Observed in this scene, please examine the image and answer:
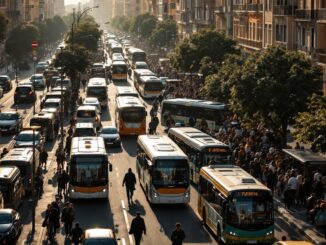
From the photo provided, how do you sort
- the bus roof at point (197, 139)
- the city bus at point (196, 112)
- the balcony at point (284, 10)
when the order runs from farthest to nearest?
the balcony at point (284, 10) → the city bus at point (196, 112) → the bus roof at point (197, 139)

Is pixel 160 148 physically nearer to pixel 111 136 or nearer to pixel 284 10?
pixel 111 136

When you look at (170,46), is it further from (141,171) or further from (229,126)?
(141,171)

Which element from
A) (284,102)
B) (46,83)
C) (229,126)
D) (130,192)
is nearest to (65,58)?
(46,83)

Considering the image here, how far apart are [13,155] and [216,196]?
13279 millimetres

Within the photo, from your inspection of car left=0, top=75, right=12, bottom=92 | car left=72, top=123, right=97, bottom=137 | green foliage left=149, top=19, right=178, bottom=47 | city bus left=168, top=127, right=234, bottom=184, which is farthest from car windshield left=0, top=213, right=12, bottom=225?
green foliage left=149, top=19, right=178, bottom=47

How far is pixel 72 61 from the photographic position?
8719 centimetres

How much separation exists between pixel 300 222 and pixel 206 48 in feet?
172

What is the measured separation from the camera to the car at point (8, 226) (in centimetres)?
2906

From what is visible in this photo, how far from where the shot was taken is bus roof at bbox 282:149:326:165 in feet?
120

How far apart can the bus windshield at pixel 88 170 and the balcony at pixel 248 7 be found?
50052mm

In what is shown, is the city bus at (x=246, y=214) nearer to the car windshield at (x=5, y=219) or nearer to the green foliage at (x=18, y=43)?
the car windshield at (x=5, y=219)

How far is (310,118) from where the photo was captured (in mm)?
35375

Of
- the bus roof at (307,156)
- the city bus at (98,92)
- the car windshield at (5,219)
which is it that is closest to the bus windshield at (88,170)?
the car windshield at (5,219)

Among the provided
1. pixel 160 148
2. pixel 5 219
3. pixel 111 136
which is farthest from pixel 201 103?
Result: pixel 5 219
